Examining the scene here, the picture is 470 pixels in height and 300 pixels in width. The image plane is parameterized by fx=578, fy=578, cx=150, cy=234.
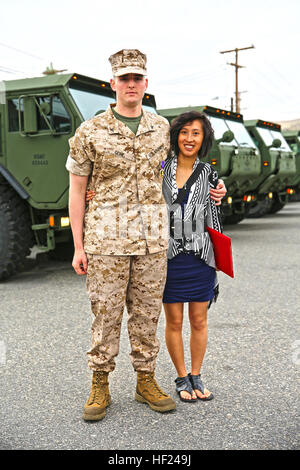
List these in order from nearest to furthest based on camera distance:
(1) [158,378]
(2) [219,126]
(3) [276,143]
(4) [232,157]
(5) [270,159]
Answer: (1) [158,378] → (4) [232,157] → (2) [219,126] → (5) [270,159] → (3) [276,143]

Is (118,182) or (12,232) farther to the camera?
(12,232)

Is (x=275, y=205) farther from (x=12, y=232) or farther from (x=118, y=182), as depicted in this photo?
(x=118, y=182)

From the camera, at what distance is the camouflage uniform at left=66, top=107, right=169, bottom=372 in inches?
110

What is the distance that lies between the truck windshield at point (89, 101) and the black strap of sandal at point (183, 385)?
3.74 metres

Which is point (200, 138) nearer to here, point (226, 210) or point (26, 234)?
point (26, 234)

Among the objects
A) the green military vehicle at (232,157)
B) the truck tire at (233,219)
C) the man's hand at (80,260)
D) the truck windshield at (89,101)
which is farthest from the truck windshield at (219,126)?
the man's hand at (80,260)

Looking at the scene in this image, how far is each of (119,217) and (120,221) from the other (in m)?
0.02

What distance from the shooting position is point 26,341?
4.21 metres

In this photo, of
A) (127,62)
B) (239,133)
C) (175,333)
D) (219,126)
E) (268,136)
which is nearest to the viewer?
(127,62)

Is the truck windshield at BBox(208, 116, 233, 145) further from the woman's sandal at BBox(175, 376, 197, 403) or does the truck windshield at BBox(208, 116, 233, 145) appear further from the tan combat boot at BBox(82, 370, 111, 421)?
the tan combat boot at BBox(82, 370, 111, 421)

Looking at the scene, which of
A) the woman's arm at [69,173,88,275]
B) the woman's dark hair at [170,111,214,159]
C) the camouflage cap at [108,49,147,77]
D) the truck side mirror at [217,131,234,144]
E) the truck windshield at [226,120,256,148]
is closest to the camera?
the camouflage cap at [108,49,147,77]

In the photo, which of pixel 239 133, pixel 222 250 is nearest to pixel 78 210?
pixel 222 250

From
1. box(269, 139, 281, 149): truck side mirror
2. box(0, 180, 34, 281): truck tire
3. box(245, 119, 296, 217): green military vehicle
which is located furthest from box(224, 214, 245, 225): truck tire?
box(0, 180, 34, 281): truck tire

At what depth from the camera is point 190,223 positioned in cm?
303
